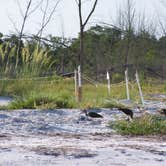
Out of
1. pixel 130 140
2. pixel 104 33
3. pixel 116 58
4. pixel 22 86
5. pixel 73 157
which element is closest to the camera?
pixel 73 157

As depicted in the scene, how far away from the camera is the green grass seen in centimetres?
702

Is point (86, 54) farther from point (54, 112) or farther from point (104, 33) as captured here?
point (54, 112)

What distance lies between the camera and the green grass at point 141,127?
276 inches

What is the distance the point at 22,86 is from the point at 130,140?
6542 mm

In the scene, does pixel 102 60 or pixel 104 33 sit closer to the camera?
pixel 102 60

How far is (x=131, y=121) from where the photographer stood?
23.9ft

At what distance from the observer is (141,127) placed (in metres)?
7.09

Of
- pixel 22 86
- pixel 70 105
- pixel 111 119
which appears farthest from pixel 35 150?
pixel 22 86

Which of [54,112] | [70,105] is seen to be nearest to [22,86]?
[70,105]

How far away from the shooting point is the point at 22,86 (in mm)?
12461

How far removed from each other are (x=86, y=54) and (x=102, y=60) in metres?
1.49

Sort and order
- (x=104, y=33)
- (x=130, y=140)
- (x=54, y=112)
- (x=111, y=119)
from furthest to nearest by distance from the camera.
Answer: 1. (x=104, y=33)
2. (x=54, y=112)
3. (x=111, y=119)
4. (x=130, y=140)

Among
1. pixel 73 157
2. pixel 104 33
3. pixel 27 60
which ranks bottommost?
pixel 73 157

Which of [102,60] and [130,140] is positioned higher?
[102,60]
